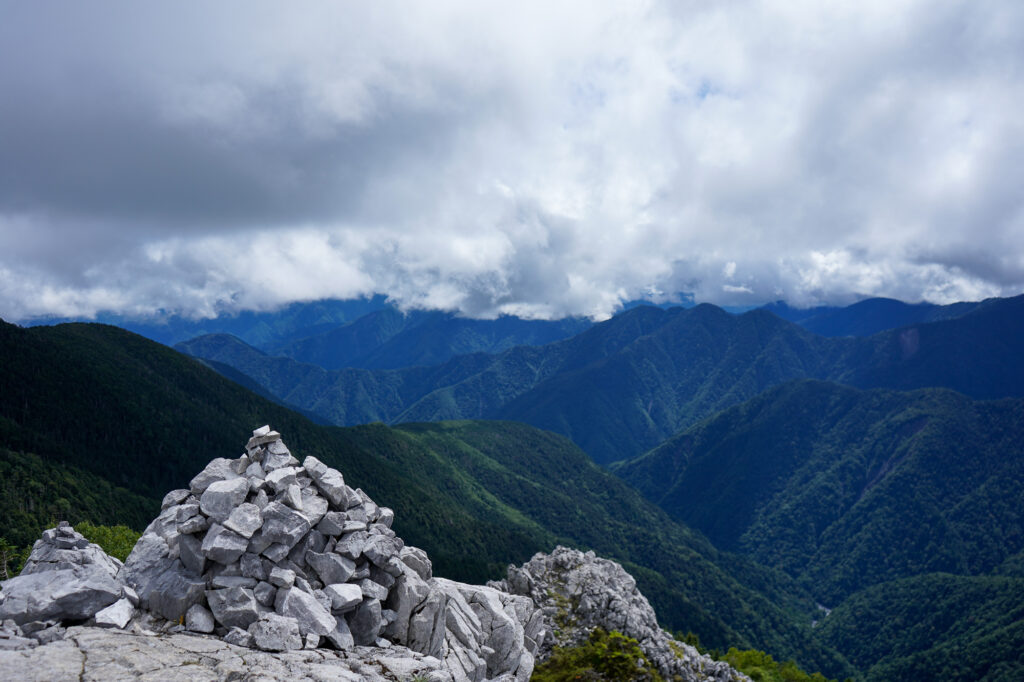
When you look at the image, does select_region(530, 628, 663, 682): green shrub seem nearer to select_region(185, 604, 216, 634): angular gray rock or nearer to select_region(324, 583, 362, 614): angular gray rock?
select_region(324, 583, 362, 614): angular gray rock

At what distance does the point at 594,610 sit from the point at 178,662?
69.1 m

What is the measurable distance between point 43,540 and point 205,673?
15.4 meters

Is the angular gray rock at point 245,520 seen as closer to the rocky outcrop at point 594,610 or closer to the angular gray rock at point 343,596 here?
the angular gray rock at point 343,596

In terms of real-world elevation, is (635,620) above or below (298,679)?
below

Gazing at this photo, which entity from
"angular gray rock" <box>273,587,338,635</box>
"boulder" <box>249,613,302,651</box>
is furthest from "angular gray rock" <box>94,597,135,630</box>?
"angular gray rock" <box>273,587,338,635</box>

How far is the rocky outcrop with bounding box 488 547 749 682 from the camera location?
73500 millimetres

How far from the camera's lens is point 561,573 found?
328ft

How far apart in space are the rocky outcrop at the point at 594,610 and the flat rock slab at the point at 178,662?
4327 centimetres

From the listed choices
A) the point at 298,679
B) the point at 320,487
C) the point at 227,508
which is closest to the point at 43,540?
the point at 227,508

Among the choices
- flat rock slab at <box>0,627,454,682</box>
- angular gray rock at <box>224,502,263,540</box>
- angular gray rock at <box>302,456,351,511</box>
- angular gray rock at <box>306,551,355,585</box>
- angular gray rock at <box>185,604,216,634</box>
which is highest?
angular gray rock at <box>302,456,351,511</box>

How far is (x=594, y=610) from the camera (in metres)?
82.0

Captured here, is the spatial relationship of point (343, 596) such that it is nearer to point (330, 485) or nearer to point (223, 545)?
point (223, 545)

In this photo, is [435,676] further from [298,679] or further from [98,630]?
[98,630]

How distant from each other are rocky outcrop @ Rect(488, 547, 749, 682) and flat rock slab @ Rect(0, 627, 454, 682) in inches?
1704
